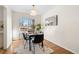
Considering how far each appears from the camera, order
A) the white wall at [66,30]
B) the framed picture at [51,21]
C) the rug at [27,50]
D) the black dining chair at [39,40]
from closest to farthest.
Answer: the rug at [27,50] → the framed picture at [51,21] → the black dining chair at [39,40] → the white wall at [66,30]

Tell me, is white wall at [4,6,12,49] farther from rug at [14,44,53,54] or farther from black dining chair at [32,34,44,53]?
black dining chair at [32,34,44,53]

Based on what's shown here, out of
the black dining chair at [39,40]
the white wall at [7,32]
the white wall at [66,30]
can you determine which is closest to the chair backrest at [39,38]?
the black dining chair at [39,40]

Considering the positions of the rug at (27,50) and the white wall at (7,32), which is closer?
the rug at (27,50)

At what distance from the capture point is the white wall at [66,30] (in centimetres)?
323

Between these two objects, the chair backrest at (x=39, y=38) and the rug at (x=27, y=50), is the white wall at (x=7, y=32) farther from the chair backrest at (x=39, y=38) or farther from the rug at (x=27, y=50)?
the chair backrest at (x=39, y=38)

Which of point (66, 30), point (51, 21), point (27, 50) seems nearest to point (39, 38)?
point (27, 50)

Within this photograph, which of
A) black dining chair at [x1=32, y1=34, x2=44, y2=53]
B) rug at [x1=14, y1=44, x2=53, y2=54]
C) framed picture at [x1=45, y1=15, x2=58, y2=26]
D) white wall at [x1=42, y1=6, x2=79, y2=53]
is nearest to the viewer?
rug at [x1=14, y1=44, x2=53, y2=54]

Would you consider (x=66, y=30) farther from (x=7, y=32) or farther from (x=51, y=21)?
(x=7, y=32)

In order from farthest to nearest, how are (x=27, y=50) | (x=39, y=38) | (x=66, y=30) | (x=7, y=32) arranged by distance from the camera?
(x=66, y=30) < (x=7, y=32) < (x=39, y=38) < (x=27, y=50)

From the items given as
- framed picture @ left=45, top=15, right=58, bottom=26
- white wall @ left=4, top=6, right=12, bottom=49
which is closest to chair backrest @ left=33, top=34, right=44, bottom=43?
framed picture @ left=45, top=15, right=58, bottom=26

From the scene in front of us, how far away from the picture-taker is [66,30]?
3611mm

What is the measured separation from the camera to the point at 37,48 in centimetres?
313

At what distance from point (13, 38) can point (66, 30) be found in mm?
1830

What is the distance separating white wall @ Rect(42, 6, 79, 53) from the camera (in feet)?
10.6
